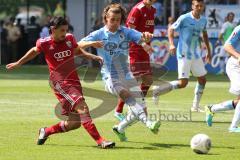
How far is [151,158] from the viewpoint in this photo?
11102 mm

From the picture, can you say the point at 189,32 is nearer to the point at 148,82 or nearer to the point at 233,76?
the point at 148,82

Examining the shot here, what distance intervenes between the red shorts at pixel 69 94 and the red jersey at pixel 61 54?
11cm

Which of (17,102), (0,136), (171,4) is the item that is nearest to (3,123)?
(0,136)

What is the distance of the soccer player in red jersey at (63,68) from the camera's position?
12273 millimetres

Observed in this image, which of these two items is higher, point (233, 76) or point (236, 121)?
point (233, 76)

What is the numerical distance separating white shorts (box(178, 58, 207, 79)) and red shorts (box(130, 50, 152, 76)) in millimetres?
711

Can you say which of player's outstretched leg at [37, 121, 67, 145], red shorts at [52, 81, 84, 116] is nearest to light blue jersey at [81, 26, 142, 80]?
red shorts at [52, 81, 84, 116]

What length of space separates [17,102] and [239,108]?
742cm

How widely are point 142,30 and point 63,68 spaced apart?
15.3 ft

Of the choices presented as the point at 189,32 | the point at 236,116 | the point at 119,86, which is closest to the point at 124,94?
the point at 119,86

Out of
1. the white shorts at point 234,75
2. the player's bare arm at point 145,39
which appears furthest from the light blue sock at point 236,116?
the player's bare arm at point 145,39

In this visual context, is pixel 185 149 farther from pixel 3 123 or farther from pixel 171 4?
pixel 171 4

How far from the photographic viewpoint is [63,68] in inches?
492

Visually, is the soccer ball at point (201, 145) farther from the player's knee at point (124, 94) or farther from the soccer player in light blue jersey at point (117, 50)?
the player's knee at point (124, 94)
